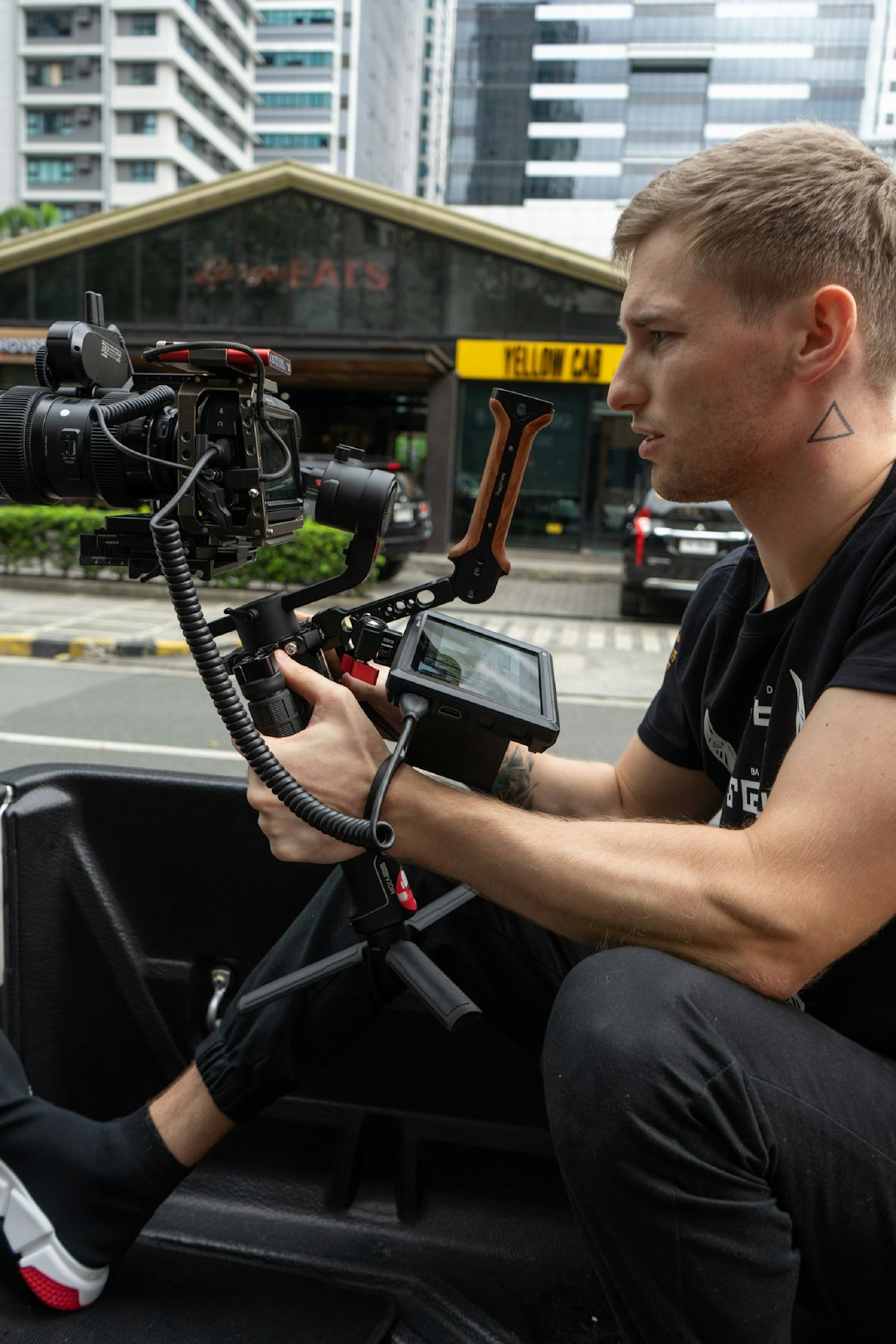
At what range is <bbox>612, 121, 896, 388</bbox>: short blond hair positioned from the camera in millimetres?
1303

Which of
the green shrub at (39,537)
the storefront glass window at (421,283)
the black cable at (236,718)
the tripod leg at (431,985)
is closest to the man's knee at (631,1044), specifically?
the tripod leg at (431,985)

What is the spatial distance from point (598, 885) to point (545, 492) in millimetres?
16128

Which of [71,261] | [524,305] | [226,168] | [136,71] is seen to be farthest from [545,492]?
[226,168]

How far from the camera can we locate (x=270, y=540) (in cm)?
130

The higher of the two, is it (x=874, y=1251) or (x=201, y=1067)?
(x=874, y=1251)

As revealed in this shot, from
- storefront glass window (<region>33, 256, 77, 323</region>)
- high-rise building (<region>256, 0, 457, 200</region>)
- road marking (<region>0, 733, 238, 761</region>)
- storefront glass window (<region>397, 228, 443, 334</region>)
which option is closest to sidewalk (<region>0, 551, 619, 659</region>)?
road marking (<region>0, 733, 238, 761</region>)

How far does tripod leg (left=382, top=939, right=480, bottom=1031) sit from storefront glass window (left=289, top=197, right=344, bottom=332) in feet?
53.1

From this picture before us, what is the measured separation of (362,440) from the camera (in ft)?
57.7

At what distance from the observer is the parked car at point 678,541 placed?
10.3m

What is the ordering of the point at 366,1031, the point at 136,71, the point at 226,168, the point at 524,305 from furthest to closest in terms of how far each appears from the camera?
the point at 226,168 < the point at 136,71 < the point at 524,305 < the point at 366,1031

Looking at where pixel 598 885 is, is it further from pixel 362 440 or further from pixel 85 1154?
pixel 362 440

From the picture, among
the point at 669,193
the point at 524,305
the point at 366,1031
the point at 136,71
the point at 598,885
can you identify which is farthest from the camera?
the point at 136,71

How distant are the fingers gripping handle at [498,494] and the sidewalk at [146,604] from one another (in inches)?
166

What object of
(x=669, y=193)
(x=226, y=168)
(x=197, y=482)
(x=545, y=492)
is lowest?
(x=545, y=492)
